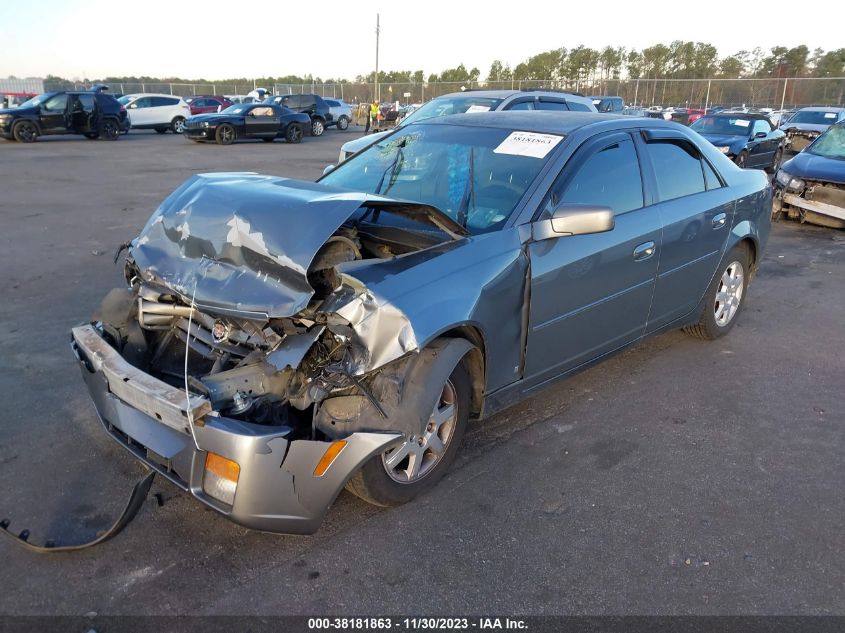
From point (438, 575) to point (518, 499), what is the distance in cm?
68

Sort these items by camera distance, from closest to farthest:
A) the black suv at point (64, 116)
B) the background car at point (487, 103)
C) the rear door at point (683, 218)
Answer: the rear door at point (683, 218), the background car at point (487, 103), the black suv at point (64, 116)

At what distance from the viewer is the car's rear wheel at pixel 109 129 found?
23.2m

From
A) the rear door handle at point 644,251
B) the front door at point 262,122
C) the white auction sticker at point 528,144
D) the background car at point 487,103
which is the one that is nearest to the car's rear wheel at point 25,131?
the front door at point 262,122

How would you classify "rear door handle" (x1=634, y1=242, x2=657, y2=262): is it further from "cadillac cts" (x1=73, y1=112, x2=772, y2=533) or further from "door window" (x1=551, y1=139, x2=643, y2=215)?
"door window" (x1=551, y1=139, x2=643, y2=215)

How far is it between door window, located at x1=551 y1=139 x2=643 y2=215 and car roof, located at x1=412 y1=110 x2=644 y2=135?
0.74 ft

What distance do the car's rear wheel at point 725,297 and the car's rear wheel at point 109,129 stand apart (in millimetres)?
23278

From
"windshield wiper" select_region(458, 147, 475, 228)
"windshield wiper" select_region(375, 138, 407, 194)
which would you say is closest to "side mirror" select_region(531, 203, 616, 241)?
"windshield wiper" select_region(458, 147, 475, 228)

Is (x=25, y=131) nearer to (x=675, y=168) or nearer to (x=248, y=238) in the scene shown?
(x=248, y=238)

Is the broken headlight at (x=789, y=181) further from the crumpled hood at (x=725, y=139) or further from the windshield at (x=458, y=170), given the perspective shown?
the windshield at (x=458, y=170)

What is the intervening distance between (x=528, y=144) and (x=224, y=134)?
67.5ft

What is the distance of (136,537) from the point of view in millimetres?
2902

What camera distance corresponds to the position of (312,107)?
28.8 m

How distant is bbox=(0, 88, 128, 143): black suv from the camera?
21.2 meters

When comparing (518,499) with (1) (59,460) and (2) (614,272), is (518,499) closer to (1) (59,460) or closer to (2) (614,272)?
(2) (614,272)
